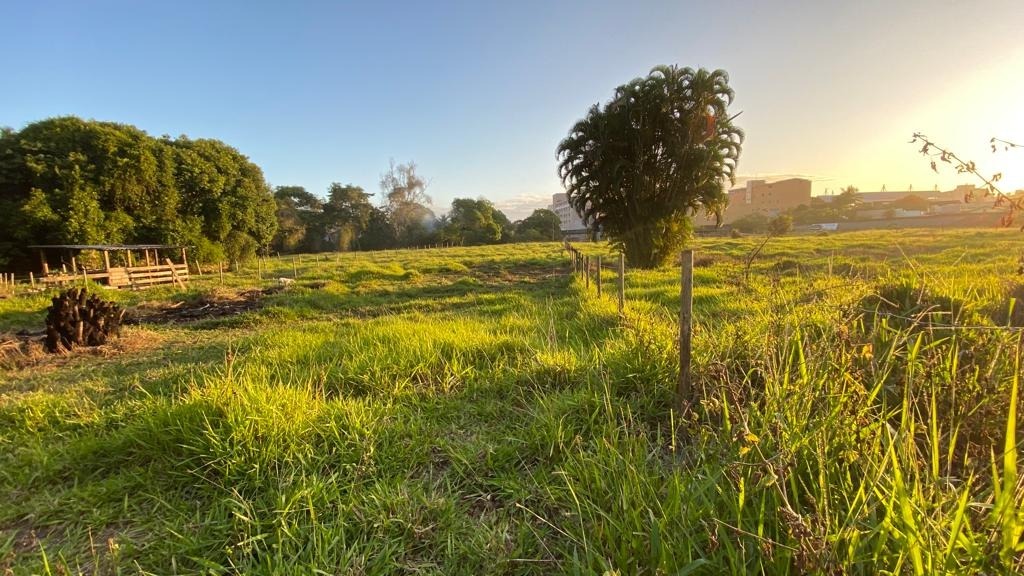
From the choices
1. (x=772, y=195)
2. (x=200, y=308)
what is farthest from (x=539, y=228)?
(x=772, y=195)

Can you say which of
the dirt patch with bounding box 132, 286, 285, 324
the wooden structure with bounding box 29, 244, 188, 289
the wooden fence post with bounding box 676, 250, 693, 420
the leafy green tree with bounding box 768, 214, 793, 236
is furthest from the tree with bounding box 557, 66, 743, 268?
the wooden structure with bounding box 29, 244, 188, 289

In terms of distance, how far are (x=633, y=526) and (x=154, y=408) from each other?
3419mm

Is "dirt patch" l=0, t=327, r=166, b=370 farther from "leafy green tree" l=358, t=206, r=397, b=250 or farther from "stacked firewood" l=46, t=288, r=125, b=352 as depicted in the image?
"leafy green tree" l=358, t=206, r=397, b=250

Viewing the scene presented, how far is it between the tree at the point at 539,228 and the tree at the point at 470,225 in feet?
14.9

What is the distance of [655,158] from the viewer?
55.0 feet

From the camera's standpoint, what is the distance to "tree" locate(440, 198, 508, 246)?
2301 inches

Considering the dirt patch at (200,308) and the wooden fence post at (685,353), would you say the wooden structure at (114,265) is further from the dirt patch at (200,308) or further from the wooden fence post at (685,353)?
the wooden fence post at (685,353)

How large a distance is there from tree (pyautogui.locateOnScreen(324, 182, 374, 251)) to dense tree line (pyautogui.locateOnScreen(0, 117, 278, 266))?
27.1 metres

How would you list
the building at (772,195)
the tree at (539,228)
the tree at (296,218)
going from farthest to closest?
the building at (772,195)
the tree at (539,228)
the tree at (296,218)

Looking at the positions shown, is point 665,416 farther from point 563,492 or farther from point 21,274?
point 21,274

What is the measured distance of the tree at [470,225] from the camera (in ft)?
192

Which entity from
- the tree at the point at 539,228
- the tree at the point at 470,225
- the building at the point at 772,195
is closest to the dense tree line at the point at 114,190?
the tree at the point at 470,225

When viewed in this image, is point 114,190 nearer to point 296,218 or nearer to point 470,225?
point 296,218

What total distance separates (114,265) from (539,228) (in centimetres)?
5513
